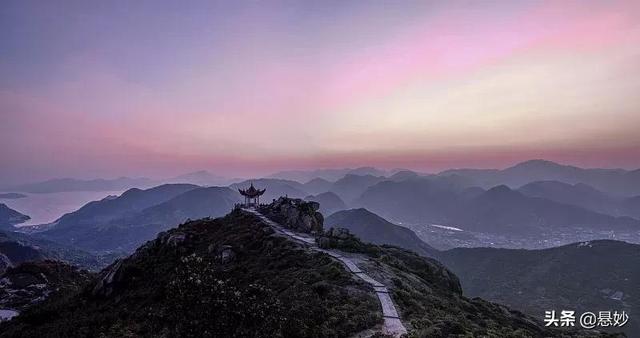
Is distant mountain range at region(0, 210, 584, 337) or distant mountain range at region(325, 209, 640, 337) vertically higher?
distant mountain range at region(0, 210, 584, 337)

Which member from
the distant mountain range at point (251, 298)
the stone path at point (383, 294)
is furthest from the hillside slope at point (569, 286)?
the stone path at point (383, 294)

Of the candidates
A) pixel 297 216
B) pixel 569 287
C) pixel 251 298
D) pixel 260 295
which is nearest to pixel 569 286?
pixel 569 287

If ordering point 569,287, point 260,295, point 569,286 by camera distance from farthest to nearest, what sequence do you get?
point 569,286, point 569,287, point 260,295

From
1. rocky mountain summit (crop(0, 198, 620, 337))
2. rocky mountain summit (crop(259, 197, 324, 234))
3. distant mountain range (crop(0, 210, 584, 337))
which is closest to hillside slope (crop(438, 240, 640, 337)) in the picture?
rocky mountain summit (crop(259, 197, 324, 234))

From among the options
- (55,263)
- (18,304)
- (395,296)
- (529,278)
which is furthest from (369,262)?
(529,278)

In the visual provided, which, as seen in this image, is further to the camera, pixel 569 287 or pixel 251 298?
pixel 569 287

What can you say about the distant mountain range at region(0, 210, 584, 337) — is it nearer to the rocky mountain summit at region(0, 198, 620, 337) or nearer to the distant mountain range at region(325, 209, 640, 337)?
the rocky mountain summit at region(0, 198, 620, 337)

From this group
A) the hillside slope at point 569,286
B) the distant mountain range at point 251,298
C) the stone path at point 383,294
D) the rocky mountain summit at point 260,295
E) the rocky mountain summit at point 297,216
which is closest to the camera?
the distant mountain range at point 251,298

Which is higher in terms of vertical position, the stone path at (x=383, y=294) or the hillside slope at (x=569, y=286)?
the stone path at (x=383, y=294)

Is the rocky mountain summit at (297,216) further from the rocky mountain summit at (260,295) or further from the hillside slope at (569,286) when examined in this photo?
the hillside slope at (569,286)

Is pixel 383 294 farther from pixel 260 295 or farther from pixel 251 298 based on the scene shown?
pixel 251 298

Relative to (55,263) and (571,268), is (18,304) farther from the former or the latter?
(571,268)
